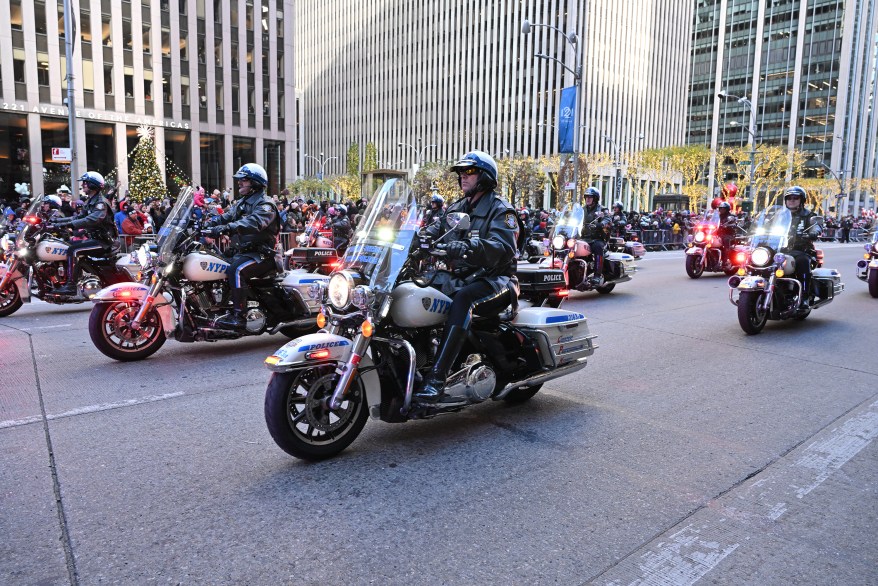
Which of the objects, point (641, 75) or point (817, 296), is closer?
point (817, 296)

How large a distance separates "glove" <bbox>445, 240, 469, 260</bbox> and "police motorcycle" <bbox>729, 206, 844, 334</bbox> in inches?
229

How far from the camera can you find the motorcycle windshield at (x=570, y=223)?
1287cm

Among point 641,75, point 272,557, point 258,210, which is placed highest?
point 641,75

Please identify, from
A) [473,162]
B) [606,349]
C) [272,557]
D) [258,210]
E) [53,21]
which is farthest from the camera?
[53,21]

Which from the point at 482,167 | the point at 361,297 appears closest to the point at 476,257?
the point at 482,167

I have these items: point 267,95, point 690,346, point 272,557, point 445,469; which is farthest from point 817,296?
point 267,95

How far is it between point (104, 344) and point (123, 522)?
3706 mm

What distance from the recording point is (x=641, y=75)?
94.4 metres

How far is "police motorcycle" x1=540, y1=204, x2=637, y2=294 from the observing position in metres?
12.6

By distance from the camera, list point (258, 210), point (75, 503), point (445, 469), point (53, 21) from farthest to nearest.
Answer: point (53, 21) < point (258, 210) < point (445, 469) < point (75, 503)

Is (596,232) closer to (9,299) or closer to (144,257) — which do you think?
(144,257)

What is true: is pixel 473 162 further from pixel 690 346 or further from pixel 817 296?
pixel 817 296

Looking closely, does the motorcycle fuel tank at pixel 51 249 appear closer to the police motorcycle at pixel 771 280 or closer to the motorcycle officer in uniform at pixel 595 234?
the motorcycle officer in uniform at pixel 595 234

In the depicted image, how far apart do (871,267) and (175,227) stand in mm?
13016
